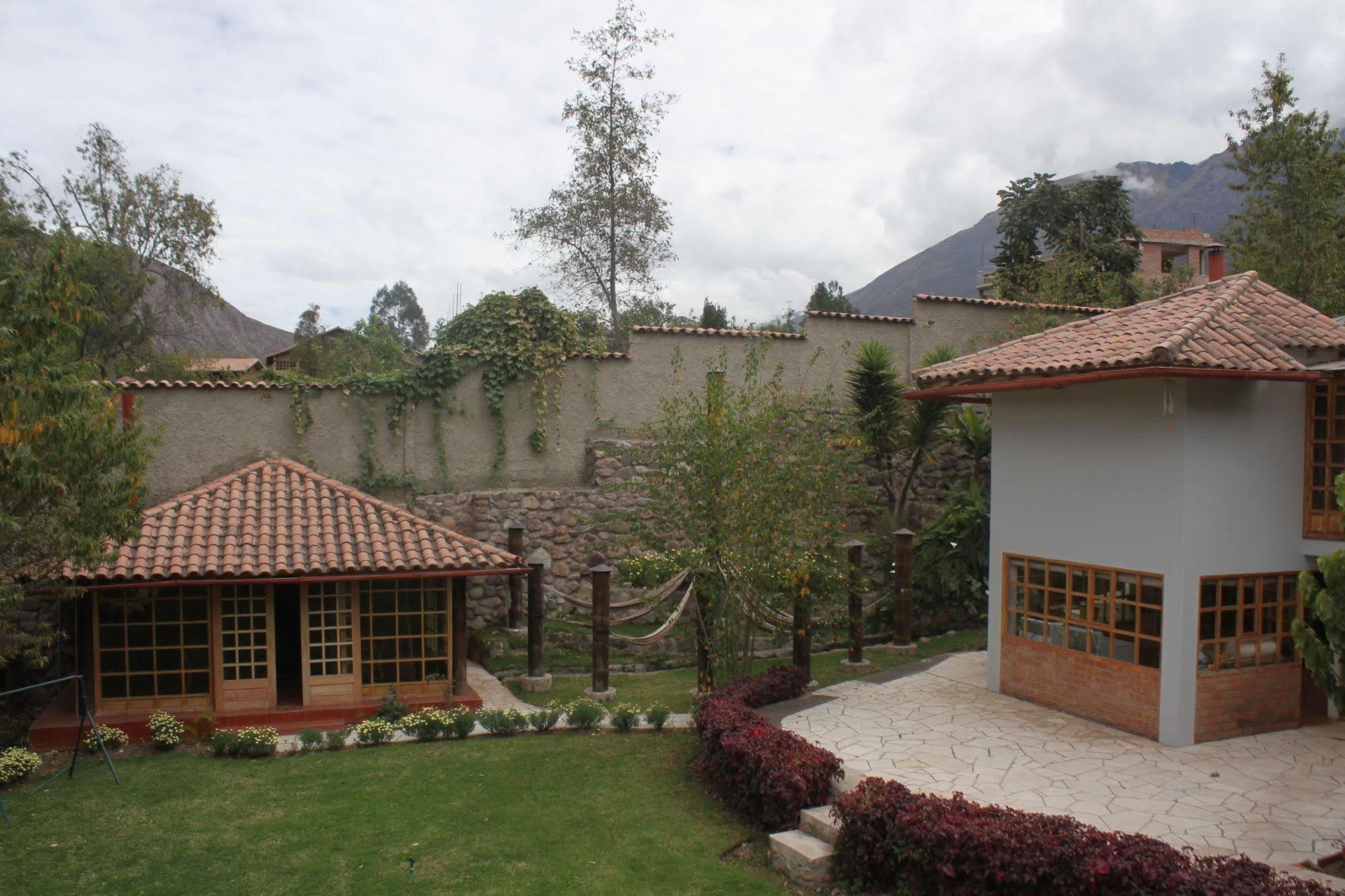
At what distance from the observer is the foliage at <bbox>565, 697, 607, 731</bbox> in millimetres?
10180

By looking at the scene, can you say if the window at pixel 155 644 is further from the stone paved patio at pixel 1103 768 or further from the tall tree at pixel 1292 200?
the tall tree at pixel 1292 200

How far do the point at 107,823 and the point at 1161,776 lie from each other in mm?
8770

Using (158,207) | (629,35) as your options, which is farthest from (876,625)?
(158,207)

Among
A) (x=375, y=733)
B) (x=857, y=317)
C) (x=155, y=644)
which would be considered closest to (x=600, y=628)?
(x=375, y=733)

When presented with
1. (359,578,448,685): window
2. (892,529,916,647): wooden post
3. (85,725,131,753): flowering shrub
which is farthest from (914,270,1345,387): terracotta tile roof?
(85,725,131,753): flowering shrub

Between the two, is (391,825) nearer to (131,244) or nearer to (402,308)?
(131,244)

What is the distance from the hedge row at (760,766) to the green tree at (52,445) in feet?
18.6

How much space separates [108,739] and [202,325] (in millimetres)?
48436

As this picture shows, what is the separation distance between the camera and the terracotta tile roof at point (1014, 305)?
1755 cm

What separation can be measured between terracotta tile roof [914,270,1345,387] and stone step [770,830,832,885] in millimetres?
4977

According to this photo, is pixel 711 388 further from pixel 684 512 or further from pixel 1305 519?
pixel 1305 519

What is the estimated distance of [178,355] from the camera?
26.4 m

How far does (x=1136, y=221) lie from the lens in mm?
96438

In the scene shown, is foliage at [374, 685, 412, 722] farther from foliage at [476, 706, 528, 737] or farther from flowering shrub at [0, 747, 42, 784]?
flowering shrub at [0, 747, 42, 784]
